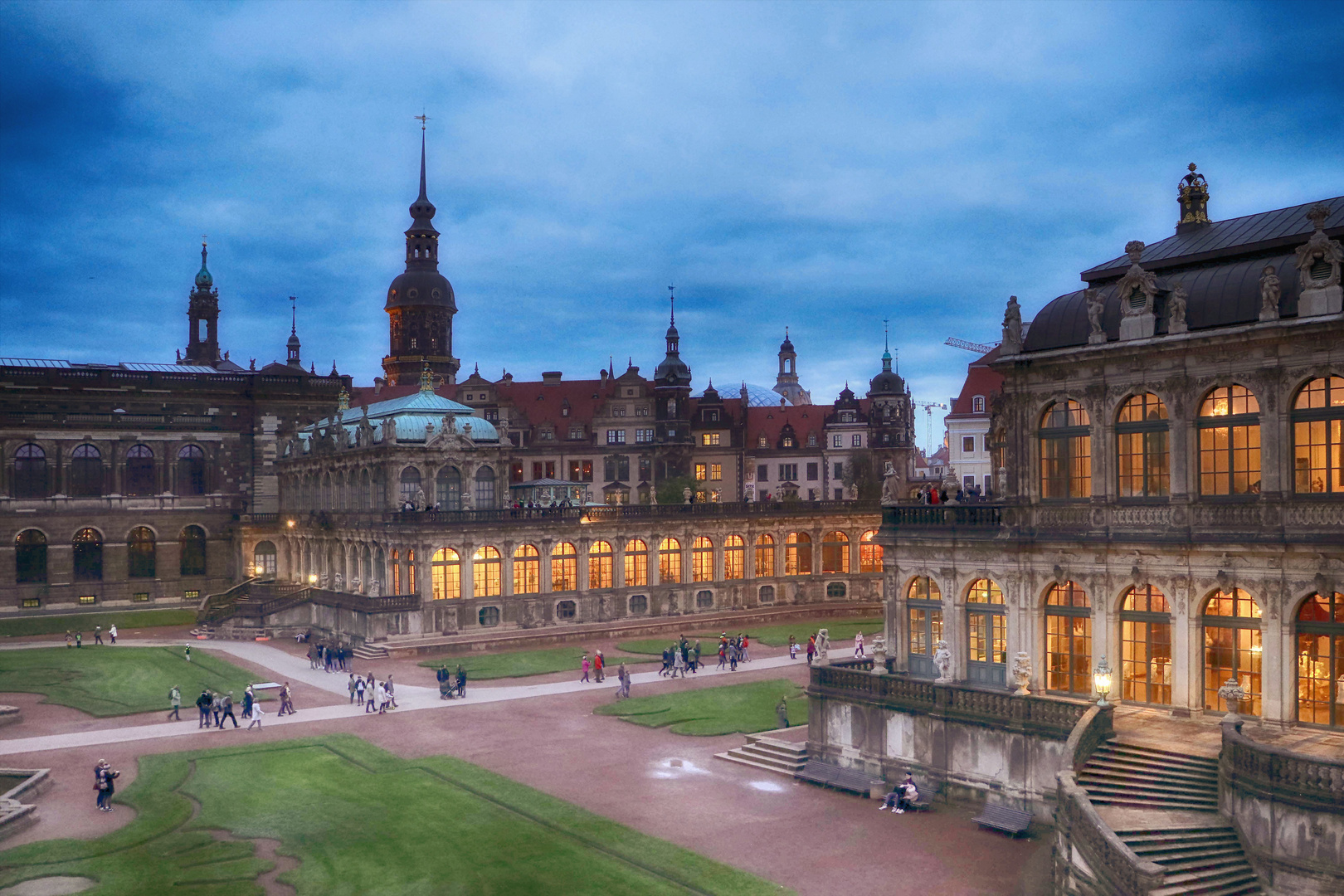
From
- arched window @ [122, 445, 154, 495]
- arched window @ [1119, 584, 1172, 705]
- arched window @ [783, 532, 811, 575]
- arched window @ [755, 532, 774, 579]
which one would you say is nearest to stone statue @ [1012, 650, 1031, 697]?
arched window @ [1119, 584, 1172, 705]

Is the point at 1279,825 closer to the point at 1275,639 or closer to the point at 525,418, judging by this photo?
the point at 1275,639

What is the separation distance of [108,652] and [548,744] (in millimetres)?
38958

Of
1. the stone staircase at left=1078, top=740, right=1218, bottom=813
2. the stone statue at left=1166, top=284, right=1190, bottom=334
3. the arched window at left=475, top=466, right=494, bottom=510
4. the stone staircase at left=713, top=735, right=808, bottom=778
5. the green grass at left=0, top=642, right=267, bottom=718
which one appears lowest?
the green grass at left=0, top=642, right=267, bottom=718

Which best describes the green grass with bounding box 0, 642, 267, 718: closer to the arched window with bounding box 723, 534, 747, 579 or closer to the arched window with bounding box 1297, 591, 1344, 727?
the arched window with bounding box 723, 534, 747, 579

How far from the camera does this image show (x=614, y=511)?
78938mm

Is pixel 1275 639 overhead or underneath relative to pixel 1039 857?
overhead

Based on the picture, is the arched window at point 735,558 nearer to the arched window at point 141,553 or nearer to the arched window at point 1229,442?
the arched window at point 141,553

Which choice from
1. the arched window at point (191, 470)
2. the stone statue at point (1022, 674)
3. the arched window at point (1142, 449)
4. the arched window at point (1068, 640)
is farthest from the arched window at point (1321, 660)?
the arched window at point (191, 470)

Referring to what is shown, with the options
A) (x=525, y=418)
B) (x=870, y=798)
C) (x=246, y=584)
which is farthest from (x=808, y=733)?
(x=525, y=418)

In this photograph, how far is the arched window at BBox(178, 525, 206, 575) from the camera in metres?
91.4

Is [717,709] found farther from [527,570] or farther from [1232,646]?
[527,570]

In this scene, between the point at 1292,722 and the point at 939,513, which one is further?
the point at 939,513

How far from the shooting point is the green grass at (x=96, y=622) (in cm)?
7938

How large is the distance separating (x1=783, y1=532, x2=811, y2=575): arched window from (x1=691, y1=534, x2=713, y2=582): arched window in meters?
6.79
